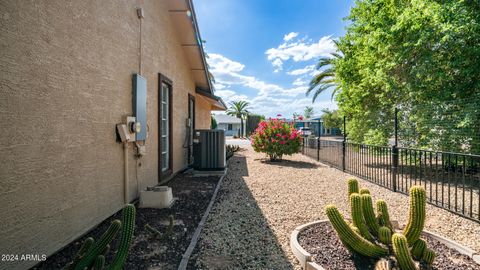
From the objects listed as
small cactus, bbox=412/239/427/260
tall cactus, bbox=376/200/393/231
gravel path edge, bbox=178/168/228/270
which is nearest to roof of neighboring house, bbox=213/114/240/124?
gravel path edge, bbox=178/168/228/270

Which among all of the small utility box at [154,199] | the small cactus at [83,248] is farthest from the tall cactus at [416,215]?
the small utility box at [154,199]

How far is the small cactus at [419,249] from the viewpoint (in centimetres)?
255

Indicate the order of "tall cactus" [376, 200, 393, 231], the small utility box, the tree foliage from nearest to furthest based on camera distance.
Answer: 1. "tall cactus" [376, 200, 393, 231]
2. the small utility box
3. the tree foliage

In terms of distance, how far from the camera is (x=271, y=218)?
4.28m

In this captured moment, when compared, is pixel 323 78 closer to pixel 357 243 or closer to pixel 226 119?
pixel 357 243

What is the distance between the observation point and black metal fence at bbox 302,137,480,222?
4733mm

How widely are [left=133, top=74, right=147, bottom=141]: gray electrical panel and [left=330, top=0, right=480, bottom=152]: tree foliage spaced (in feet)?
23.4

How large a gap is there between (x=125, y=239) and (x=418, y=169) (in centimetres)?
904

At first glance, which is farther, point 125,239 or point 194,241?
point 194,241

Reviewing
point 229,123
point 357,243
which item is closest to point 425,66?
point 357,243

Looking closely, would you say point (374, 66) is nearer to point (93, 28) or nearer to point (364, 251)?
point (364, 251)

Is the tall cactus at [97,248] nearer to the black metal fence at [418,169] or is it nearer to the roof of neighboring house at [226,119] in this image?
the black metal fence at [418,169]

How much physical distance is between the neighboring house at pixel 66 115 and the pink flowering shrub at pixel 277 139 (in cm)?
624

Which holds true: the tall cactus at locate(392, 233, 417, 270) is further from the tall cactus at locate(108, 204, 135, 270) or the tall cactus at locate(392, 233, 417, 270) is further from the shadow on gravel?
the tall cactus at locate(108, 204, 135, 270)
